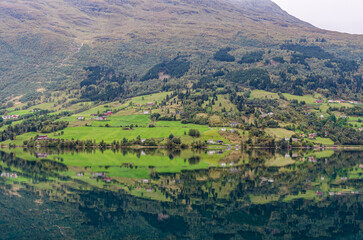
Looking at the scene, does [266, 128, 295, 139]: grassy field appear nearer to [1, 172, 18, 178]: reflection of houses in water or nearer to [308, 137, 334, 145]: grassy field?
[308, 137, 334, 145]: grassy field

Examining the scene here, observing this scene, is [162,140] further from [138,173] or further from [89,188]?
[89,188]

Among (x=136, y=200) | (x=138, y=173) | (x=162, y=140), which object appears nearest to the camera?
(x=136, y=200)

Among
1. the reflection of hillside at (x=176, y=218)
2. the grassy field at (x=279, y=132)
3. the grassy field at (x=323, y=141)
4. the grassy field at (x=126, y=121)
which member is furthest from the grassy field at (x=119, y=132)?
the reflection of hillside at (x=176, y=218)

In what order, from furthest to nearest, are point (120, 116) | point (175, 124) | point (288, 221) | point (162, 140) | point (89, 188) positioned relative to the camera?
point (120, 116) < point (175, 124) < point (162, 140) < point (89, 188) < point (288, 221)

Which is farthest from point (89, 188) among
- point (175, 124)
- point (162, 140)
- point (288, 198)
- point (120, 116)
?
point (120, 116)

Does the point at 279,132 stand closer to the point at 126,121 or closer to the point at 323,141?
the point at 323,141

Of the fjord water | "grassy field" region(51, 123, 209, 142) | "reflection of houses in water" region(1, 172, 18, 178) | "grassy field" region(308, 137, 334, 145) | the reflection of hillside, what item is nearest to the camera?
the reflection of hillside

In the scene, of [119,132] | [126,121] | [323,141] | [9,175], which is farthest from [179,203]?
[126,121]

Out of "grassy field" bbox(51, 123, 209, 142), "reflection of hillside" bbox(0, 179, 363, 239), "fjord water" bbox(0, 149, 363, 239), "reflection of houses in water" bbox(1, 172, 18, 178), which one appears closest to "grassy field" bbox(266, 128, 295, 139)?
"grassy field" bbox(51, 123, 209, 142)

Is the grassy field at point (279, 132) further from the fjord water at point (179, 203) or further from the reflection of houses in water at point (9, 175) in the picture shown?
the reflection of houses in water at point (9, 175)
